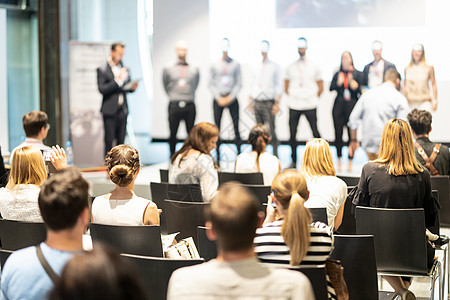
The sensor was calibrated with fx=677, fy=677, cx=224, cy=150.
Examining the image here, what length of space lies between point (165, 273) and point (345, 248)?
1.03 metres

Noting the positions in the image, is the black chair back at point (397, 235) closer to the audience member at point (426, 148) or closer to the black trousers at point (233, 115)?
the audience member at point (426, 148)

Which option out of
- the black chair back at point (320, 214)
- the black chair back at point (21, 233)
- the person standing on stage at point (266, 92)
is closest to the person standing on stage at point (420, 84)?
the person standing on stage at point (266, 92)

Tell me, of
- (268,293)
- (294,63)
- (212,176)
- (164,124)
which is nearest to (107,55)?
(164,124)

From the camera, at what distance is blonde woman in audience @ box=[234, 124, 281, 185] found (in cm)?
613

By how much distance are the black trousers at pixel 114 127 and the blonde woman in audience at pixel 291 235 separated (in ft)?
23.5

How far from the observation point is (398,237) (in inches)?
160

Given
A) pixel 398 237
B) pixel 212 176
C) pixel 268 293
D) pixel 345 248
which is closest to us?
pixel 268 293

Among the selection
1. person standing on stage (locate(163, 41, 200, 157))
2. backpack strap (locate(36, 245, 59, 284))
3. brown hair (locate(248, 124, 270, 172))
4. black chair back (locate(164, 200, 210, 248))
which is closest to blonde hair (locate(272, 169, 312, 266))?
backpack strap (locate(36, 245, 59, 284))

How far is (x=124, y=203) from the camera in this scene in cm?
379

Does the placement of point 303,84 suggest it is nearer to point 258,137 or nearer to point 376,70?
point 376,70

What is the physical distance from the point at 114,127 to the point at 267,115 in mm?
2385

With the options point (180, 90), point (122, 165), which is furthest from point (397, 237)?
point (180, 90)

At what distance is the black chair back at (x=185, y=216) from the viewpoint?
4477 millimetres

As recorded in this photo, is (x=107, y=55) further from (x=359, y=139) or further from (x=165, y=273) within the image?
(x=165, y=273)
